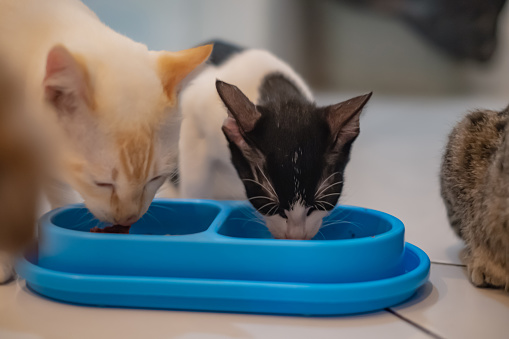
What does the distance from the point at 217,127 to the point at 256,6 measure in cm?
295

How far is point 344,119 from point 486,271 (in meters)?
0.51

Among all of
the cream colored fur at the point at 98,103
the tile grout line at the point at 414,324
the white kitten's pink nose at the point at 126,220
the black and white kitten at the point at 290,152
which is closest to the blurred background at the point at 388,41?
the black and white kitten at the point at 290,152

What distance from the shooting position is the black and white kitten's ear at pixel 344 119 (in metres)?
1.41

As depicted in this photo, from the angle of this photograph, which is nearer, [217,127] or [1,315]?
[1,315]

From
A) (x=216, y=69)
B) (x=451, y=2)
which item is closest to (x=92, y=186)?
(x=216, y=69)

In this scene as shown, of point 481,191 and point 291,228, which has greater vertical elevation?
point 481,191

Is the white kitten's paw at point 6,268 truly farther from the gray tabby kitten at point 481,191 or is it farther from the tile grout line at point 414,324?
the gray tabby kitten at point 481,191

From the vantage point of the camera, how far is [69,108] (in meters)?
1.18

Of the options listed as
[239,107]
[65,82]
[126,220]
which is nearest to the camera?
[65,82]

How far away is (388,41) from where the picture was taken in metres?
5.35

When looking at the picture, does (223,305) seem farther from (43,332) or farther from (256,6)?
(256,6)

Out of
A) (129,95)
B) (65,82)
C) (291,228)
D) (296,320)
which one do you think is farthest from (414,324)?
(65,82)

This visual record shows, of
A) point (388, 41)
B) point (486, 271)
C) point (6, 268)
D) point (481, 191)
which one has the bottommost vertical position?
point (6, 268)

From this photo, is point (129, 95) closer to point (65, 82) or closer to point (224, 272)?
point (65, 82)
